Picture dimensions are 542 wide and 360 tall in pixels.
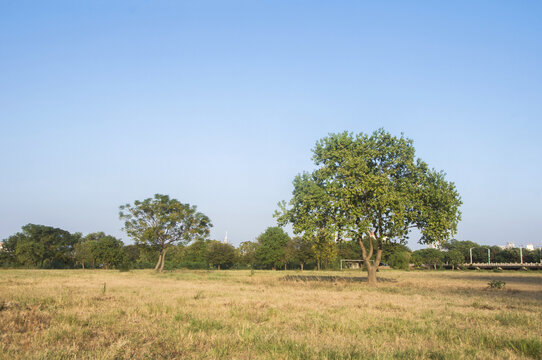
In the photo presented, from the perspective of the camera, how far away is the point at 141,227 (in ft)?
204

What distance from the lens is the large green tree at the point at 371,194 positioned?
96.1 feet

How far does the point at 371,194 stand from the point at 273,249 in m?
75.9

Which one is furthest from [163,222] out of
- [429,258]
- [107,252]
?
[429,258]

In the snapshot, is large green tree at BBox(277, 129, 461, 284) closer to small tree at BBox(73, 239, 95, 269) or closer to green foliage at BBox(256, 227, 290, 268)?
green foliage at BBox(256, 227, 290, 268)

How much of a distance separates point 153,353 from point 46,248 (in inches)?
4483

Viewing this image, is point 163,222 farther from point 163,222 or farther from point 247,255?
point 247,255

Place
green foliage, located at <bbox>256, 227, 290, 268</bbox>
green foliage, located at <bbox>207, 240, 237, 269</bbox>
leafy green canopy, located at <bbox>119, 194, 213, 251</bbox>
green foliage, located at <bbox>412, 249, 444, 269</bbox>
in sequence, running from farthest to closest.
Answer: green foliage, located at <bbox>412, 249, 444, 269</bbox>, green foliage, located at <bbox>207, 240, 237, 269</bbox>, green foliage, located at <bbox>256, 227, 290, 268</bbox>, leafy green canopy, located at <bbox>119, 194, 213, 251</bbox>

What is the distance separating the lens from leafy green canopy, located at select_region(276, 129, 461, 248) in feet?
96.1

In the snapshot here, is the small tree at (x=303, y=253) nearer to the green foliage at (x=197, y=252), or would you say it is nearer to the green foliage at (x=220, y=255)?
the green foliage at (x=220, y=255)

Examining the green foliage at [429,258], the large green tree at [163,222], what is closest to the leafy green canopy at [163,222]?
the large green tree at [163,222]

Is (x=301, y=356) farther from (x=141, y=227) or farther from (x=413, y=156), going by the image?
(x=141, y=227)

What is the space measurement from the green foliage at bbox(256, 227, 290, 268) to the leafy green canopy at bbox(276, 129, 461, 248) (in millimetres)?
70933

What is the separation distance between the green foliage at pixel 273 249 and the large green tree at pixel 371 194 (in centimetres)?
7035

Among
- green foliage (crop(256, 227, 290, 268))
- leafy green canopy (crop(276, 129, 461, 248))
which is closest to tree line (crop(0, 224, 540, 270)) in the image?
green foliage (crop(256, 227, 290, 268))
